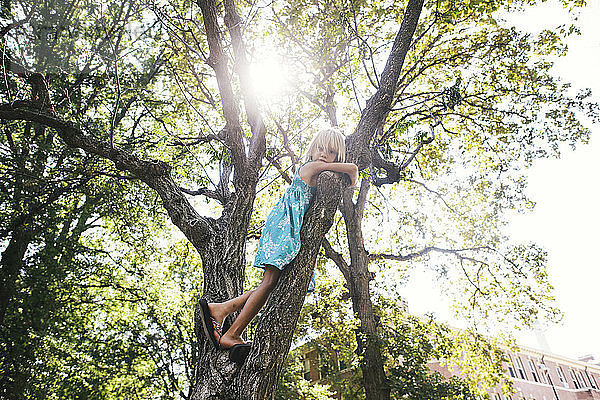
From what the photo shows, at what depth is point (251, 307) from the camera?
2.69 m

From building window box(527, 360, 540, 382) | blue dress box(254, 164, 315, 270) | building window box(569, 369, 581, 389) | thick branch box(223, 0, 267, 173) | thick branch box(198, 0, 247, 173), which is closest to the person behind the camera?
blue dress box(254, 164, 315, 270)

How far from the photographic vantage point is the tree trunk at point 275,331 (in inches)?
81.4

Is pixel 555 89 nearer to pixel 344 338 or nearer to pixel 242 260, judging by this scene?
pixel 344 338

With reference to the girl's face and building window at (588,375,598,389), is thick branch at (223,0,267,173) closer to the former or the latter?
the girl's face

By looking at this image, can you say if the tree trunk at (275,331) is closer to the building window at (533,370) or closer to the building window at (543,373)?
the building window at (533,370)

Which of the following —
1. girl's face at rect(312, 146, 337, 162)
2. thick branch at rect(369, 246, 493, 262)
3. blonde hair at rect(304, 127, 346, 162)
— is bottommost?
girl's face at rect(312, 146, 337, 162)

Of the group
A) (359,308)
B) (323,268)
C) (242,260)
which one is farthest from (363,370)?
(242,260)

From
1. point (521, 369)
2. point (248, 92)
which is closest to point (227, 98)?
point (248, 92)

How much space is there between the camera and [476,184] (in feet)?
39.1

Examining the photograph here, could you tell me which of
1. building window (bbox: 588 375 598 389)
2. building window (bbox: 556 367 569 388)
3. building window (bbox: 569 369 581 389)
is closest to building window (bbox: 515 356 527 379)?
building window (bbox: 556 367 569 388)

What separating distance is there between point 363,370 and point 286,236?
6.80 metres

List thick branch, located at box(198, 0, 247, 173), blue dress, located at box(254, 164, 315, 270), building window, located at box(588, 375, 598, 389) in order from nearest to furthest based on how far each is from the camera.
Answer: blue dress, located at box(254, 164, 315, 270) < thick branch, located at box(198, 0, 247, 173) < building window, located at box(588, 375, 598, 389)

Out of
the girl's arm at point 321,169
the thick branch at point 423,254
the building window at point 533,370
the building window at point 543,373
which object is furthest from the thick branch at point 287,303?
the building window at point 543,373

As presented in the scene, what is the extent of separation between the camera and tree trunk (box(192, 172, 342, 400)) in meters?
2.07
